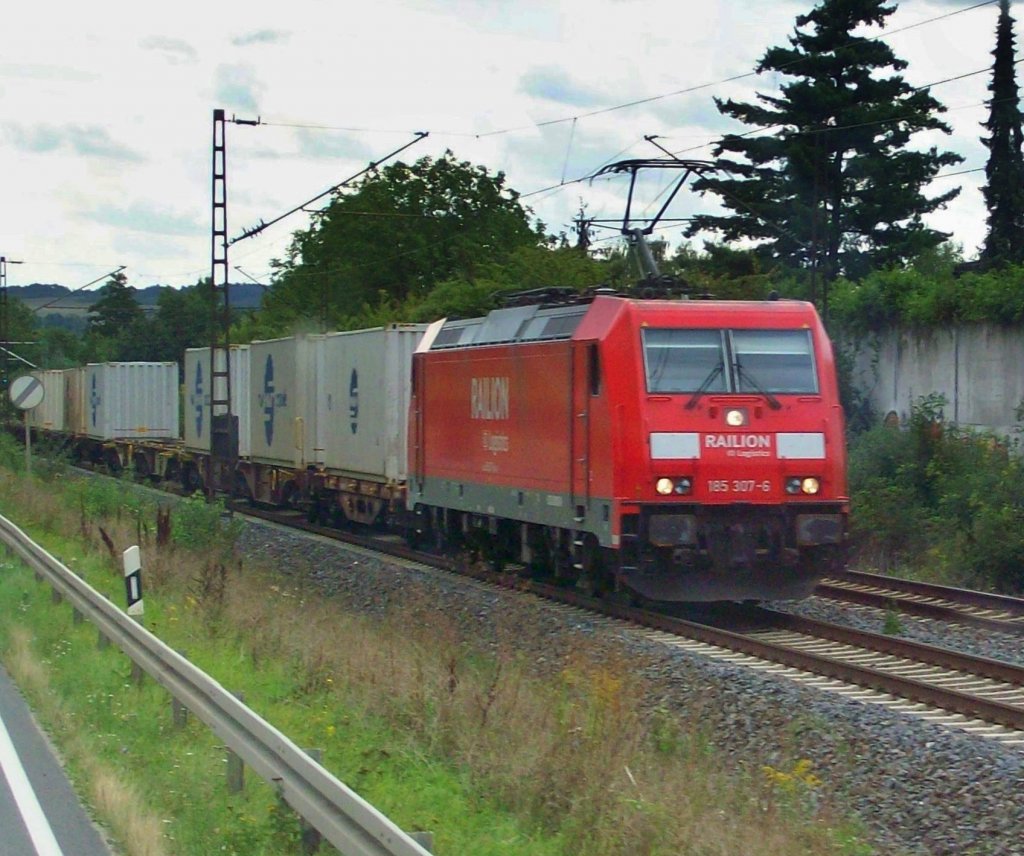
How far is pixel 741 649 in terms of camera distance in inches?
538

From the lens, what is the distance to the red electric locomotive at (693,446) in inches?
585

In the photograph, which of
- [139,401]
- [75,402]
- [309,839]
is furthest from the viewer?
[75,402]

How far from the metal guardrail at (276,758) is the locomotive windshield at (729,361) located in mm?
6035

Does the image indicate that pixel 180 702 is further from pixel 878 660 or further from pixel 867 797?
pixel 878 660

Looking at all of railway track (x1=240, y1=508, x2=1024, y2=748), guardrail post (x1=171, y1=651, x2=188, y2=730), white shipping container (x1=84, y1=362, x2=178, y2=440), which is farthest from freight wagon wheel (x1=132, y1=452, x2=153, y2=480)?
guardrail post (x1=171, y1=651, x2=188, y2=730)

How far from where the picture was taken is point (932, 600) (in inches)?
674

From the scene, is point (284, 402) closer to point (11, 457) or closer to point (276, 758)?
point (11, 457)

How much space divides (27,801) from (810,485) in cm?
911

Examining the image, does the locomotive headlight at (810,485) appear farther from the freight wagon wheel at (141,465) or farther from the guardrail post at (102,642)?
the freight wagon wheel at (141,465)

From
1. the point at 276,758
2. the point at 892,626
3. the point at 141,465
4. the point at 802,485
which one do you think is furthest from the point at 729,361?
the point at 141,465

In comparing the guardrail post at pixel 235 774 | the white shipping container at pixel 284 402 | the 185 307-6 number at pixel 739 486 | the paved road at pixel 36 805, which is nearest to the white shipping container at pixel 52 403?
the white shipping container at pixel 284 402

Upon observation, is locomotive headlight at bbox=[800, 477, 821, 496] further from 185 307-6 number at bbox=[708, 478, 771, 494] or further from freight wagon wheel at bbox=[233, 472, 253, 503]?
freight wagon wheel at bbox=[233, 472, 253, 503]

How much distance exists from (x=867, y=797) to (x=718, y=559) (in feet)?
21.4

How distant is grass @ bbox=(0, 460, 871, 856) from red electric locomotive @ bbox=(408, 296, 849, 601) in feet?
5.85
